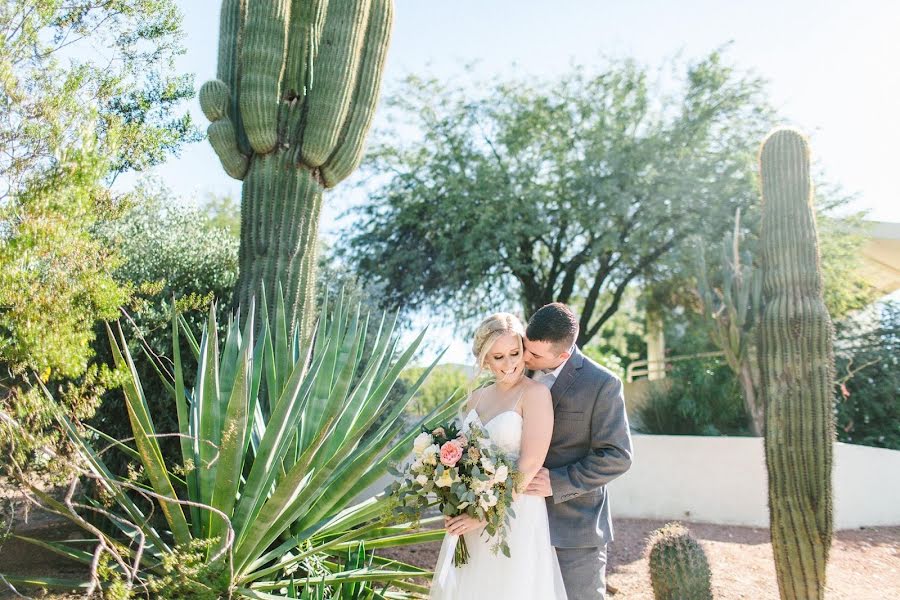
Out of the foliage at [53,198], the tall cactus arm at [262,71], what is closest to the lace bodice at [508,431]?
the foliage at [53,198]

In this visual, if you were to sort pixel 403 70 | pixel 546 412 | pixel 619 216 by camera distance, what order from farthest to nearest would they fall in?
1. pixel 403 70
2. pixel 619 216
3. pixel 546 412

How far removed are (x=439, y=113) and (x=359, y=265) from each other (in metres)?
3.11

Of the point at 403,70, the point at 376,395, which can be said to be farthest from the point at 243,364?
the point at 403,70

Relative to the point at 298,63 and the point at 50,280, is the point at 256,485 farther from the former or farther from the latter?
the point at 298,63

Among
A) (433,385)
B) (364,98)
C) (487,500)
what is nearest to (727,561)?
(487,500)

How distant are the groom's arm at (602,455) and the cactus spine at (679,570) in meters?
2.17

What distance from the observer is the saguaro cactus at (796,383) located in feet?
17.0

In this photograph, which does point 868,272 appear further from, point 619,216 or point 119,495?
point 119,495

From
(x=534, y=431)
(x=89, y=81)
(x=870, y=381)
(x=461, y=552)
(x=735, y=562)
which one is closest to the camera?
(x=534, y=431)

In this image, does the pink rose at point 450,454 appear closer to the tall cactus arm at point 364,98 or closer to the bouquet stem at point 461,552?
the bouquet stem at point 461,552

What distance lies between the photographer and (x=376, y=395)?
17.2 feet

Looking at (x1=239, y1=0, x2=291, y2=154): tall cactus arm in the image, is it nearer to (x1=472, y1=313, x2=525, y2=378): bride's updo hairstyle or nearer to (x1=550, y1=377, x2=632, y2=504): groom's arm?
(x1=472, y1=313, x2=525, y2=378): bride's updo hairstyle

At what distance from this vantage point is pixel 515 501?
356cm

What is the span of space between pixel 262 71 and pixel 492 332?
3.97 m
